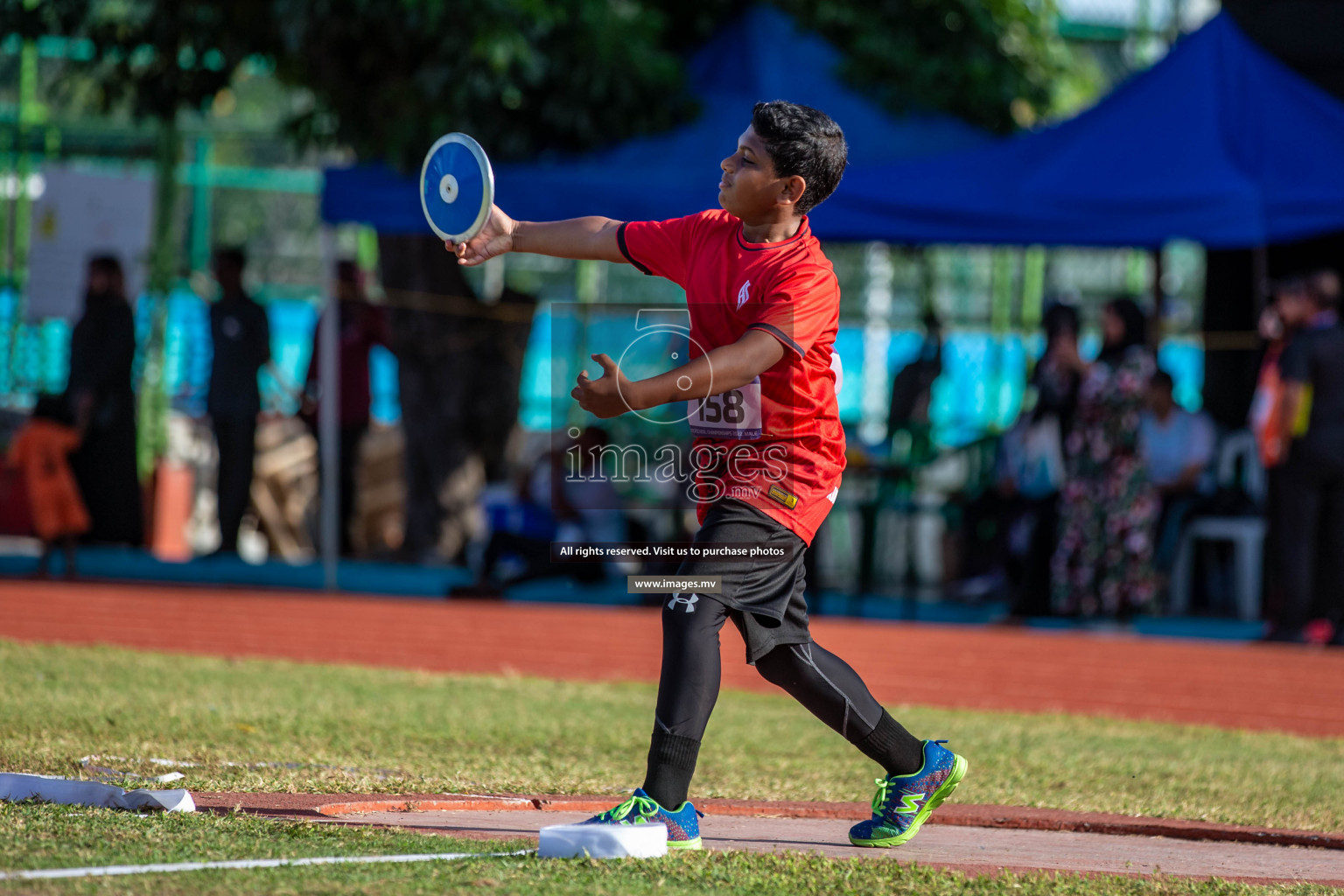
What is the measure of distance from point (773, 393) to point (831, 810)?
5.05ft

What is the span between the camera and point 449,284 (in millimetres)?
14883

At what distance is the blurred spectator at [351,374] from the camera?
14398mm

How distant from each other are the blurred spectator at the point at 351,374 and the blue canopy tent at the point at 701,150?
6.20ft

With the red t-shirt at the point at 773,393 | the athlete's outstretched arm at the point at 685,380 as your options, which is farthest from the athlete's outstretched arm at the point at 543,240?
the athlete's outstretched arm at the point at 685,380

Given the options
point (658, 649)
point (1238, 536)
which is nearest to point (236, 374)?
point (658, 649)

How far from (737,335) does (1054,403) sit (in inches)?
303

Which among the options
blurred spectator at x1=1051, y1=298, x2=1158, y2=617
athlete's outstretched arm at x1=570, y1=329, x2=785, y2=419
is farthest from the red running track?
athlete's outstretched arm at x1=570, y1=329, x2=785, y2=419

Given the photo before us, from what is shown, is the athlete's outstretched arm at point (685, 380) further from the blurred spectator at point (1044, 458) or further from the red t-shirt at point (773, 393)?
the blurred spectator at point (1044, 458)

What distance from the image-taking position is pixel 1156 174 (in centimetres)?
1085

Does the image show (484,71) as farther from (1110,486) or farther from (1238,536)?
(1238,536)

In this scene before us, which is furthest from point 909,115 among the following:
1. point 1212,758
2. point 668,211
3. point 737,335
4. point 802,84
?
point 737,335

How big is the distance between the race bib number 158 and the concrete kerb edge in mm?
1246

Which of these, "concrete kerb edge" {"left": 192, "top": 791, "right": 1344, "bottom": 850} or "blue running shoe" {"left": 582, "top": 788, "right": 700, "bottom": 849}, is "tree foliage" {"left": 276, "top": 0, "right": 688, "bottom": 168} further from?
"blue running shoe" {"left": 582, "top": 788, "right": 700, "bottom": 849}

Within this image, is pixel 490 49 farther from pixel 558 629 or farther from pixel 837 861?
pixel 837 861
